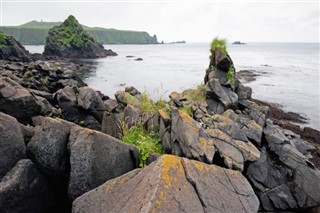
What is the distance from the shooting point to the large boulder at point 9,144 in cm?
779

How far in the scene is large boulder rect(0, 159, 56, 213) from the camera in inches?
292

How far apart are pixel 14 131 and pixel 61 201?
2733 mm

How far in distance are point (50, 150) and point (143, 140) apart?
377 cm

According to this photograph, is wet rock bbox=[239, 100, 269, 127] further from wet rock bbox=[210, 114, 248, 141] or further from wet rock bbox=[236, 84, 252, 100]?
wet rock bbox=[210, 114, 248, 141]

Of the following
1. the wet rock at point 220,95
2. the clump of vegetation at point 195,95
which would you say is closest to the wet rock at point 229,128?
the wet rock at point 220,95

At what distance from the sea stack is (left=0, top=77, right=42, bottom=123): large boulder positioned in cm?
11160

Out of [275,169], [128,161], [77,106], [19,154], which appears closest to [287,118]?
[275,169]

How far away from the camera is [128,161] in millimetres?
9055

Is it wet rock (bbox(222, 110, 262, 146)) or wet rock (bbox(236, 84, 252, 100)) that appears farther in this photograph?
wet rock (bbox(236, 84, 252, 100))

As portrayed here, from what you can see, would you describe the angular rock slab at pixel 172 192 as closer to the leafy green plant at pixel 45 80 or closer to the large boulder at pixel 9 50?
the leafy green plant at pixel 45 80

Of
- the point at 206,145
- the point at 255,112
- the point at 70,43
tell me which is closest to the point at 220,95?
the point at 255,112

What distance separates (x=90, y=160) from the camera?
7848mm

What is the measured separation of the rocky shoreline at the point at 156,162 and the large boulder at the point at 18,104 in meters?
0.05

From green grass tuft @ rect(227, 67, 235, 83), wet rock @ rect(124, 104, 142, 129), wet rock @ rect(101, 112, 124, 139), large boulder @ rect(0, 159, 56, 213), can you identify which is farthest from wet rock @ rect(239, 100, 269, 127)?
large boulder @ rect(0, 159, 56, 213)
